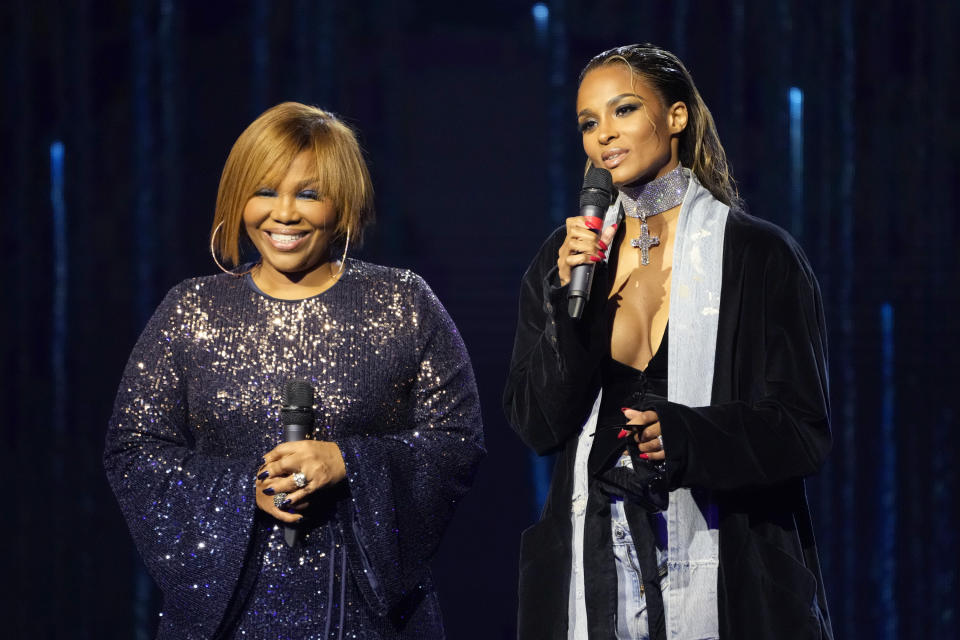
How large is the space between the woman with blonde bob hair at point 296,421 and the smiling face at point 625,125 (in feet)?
1.27

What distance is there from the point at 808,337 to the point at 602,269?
1.01 feet

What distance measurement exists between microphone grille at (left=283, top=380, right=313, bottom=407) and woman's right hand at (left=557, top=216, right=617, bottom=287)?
428mm

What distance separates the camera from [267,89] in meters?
3.66

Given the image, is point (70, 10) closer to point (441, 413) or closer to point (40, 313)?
point (40, 313)

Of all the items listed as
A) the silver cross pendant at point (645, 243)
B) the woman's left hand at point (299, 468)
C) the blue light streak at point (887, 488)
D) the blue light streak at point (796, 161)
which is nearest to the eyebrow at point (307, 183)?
the woman's left hand at point (299, 468)

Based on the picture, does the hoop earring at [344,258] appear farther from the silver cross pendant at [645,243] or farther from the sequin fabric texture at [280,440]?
the silver cross pendant at [645,243]

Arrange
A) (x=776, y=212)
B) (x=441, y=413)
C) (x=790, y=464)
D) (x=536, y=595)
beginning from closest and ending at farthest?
(x=790, y=464) → (x=536, y=595) → (x=441, y=413) → (x=776, y=212)

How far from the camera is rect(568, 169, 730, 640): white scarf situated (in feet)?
5.08

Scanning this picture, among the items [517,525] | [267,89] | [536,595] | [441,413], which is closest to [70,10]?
[267,89]

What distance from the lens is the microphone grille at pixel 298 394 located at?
5.30 feet

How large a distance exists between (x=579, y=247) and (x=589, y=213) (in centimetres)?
7

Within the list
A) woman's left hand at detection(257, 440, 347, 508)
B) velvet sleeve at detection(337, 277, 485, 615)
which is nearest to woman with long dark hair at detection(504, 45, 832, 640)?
velvet sleeve at detection(337, 277, 485, 615)

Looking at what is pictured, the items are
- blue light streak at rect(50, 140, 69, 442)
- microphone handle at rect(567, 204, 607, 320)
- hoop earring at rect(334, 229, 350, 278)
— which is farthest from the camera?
blue light streak at rect(50, 140, 69, 442)

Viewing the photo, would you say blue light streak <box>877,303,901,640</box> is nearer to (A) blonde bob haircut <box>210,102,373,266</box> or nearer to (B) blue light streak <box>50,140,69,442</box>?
(A) blonde bob haircut <box>210,102,373,266</box>
